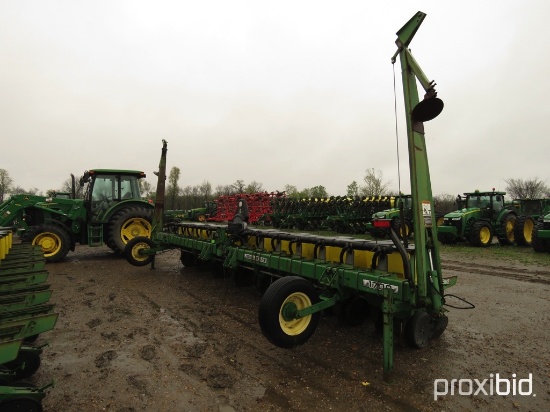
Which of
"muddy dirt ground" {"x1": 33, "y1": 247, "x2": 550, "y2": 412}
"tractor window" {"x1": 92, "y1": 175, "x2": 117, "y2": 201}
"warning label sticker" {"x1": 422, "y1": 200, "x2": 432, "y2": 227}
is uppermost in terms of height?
"tractor window" {"x1": 92, "y1": 175, "x2": 117, "y2": 201}

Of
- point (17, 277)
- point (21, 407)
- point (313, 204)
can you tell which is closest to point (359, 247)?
point (21, 407)

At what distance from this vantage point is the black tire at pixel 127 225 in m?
9.69

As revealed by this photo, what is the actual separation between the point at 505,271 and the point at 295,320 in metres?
7.52

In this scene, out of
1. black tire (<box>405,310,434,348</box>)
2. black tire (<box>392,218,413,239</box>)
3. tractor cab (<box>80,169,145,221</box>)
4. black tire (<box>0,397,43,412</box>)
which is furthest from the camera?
tractor cab (<box>80,169,145,221</box>)

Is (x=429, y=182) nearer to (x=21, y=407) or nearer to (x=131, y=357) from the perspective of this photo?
(x=131, y=357)

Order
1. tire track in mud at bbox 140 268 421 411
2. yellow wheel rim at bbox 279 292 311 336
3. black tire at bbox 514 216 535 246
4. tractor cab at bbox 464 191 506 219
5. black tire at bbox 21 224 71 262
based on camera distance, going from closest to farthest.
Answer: tire track in mud at bbox 140 268 421 411 → yellow wheel rim at bbox 279 292 311 336 → black tire at bbox 21 224 71 262 → black tire at bbox 514 216 535 246 → tractor cab at bbox 464 191 506 219

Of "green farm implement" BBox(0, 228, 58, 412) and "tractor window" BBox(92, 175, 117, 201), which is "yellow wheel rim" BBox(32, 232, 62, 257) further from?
"green farm implement" BBox(0, 228, 58, 412)

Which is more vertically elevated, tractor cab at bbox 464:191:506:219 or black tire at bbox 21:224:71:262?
tractor cab at bbox 464:191:506:219

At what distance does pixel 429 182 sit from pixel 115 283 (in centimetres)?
623

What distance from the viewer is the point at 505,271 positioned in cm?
874

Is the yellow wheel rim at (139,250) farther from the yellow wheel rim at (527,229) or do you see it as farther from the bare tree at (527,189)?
the bare tree at (527,189)

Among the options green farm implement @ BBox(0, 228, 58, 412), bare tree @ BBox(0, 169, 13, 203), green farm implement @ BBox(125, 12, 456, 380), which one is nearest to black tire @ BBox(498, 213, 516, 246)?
green farm implement @ BBox(125, 12, 456, 380)

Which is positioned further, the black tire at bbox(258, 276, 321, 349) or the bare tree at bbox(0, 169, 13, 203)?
the bare tree at bbox(0, 169, 13, 203)

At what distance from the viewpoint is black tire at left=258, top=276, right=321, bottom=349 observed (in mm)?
3283
